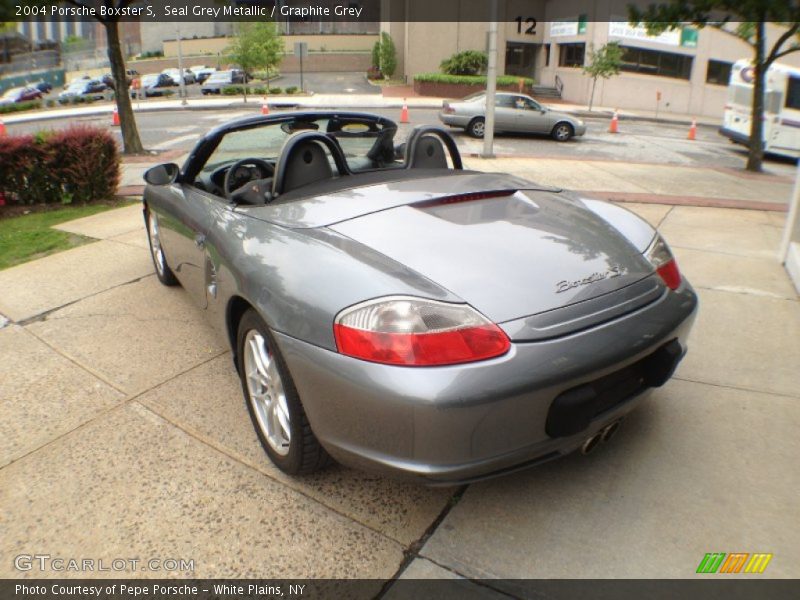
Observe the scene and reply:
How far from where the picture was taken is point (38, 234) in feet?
21.7

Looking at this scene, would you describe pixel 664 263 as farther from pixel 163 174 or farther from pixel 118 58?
pixel 118 58

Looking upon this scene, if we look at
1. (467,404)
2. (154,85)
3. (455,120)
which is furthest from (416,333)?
(154,85)

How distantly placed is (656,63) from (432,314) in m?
35.6

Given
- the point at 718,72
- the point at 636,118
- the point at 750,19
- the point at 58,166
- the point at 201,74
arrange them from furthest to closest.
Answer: the point at 201,74
the point at 718,72
the point at 636,118
the point at 750,19
the point at 58,166

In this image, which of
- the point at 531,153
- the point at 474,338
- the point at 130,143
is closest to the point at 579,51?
the point at 531,153

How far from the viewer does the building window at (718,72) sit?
3152 cm

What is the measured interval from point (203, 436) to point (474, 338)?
61.4 inches

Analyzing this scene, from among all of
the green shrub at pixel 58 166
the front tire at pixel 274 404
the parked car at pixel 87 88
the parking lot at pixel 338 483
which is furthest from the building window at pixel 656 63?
the parked car at pixel 87 88

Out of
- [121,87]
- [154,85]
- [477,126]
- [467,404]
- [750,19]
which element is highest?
[750,19]

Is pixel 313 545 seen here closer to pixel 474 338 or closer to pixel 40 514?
pixel 474 338

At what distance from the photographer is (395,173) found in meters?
3.36

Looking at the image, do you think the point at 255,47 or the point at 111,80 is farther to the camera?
the point at 255,47

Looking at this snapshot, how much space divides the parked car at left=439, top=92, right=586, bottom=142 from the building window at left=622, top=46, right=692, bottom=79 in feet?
56.7

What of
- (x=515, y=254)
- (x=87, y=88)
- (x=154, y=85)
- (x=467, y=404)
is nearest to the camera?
(x=467, y=404)
